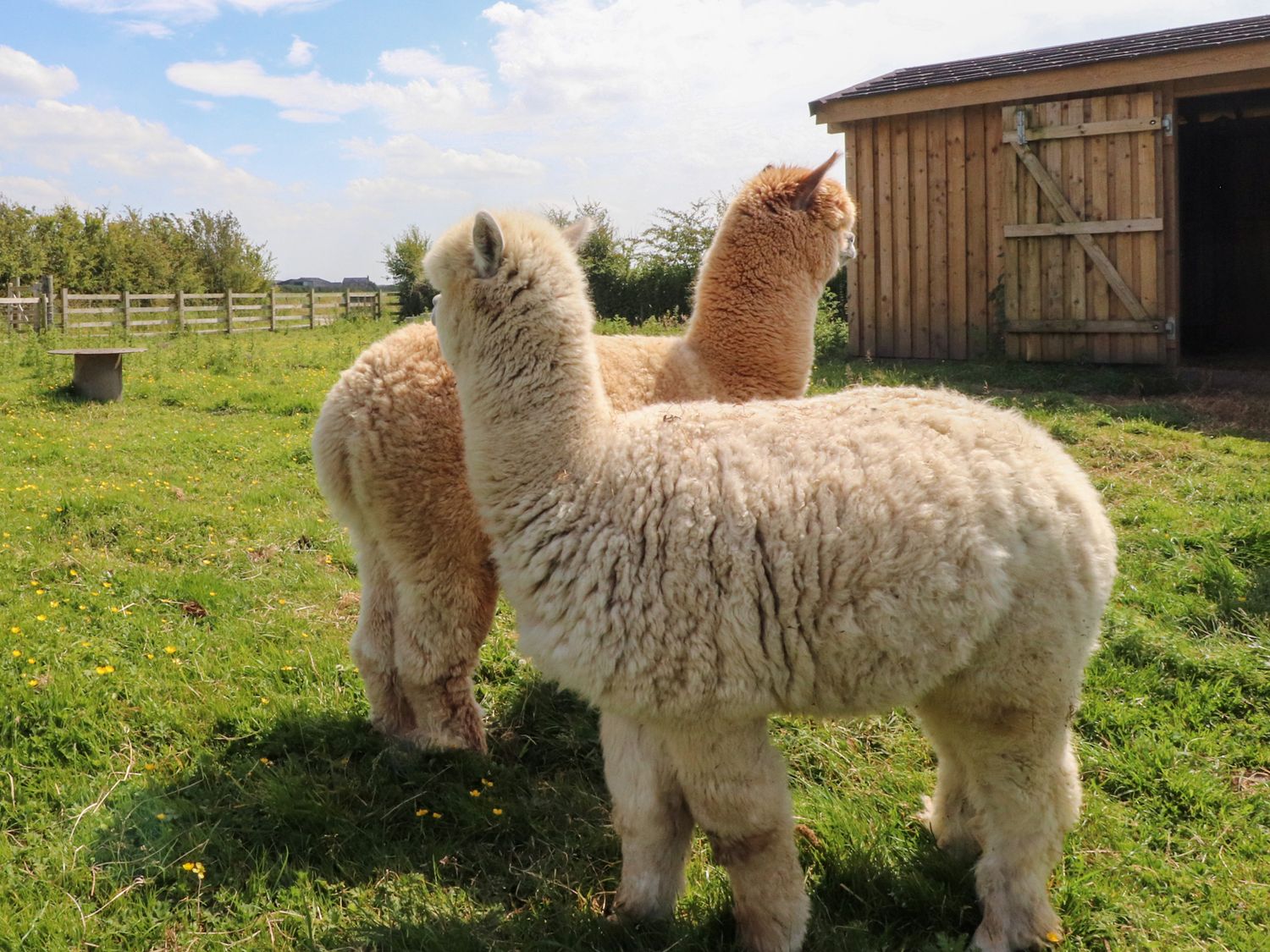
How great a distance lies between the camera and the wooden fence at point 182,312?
23.6 meters

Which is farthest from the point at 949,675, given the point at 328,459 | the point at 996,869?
the point at 328,459

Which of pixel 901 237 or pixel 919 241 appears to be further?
pixel 901 237

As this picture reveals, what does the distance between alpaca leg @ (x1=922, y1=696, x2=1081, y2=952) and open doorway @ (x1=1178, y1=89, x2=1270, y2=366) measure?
14742 millimetres

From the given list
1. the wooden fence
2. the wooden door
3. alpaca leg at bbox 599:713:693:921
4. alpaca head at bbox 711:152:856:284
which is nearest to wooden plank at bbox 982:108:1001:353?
the wooden door

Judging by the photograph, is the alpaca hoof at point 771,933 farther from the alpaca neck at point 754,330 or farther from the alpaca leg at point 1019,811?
the alpaca neck at point 754,330

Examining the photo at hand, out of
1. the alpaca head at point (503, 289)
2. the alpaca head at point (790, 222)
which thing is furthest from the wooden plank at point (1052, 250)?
the alpaca head at point (503, 289)

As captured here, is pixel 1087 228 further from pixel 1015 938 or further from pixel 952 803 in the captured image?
pixel 1015 938

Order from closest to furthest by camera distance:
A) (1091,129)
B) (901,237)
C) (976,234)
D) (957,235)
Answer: (1091,129) → (976,234) → (957,235) → (901,237)

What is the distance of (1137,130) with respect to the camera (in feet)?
35.8

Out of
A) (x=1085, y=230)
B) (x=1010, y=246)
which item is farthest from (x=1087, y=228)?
(x=1010, y=246)

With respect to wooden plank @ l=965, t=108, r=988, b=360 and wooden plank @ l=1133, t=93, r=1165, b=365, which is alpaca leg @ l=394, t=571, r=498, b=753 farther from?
wooden plank @ l=965, t=108, r=988, b=360

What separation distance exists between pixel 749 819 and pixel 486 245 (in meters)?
1.76

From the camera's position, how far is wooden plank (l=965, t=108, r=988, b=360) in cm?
1207

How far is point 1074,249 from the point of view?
11484 mm
